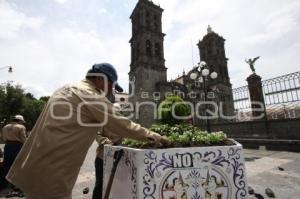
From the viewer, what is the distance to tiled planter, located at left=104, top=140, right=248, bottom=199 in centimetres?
202

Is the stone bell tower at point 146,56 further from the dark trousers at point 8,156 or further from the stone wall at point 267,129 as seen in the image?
the dark trousers at point 8,156

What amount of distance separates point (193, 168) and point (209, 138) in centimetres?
39

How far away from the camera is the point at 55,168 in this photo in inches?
71.7

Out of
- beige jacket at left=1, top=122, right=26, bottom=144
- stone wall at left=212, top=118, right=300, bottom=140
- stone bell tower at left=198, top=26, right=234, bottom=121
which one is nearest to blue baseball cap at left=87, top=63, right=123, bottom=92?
beige jacket at left=1, top=122, right=26, bottom=144

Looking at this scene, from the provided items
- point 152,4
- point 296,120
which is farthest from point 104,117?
point 152,4

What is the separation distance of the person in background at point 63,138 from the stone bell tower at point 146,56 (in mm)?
30266

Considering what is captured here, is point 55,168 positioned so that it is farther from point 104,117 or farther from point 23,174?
point 104,117

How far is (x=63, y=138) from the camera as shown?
1866mm

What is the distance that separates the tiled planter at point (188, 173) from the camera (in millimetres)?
2023

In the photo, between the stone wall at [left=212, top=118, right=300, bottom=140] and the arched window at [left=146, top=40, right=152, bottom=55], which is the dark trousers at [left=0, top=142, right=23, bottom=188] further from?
the arched window at [left=146, top=40, right=152, bottom=55]

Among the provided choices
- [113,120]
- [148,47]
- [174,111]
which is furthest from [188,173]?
[148,47]

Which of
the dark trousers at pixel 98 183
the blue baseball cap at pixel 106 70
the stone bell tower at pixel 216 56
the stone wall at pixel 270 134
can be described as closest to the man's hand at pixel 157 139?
the blue baseball cap at pixel 106 70

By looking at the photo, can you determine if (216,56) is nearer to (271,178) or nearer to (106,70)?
(271,178)

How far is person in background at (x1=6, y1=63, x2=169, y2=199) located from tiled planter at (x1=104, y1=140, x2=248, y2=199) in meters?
0.20
